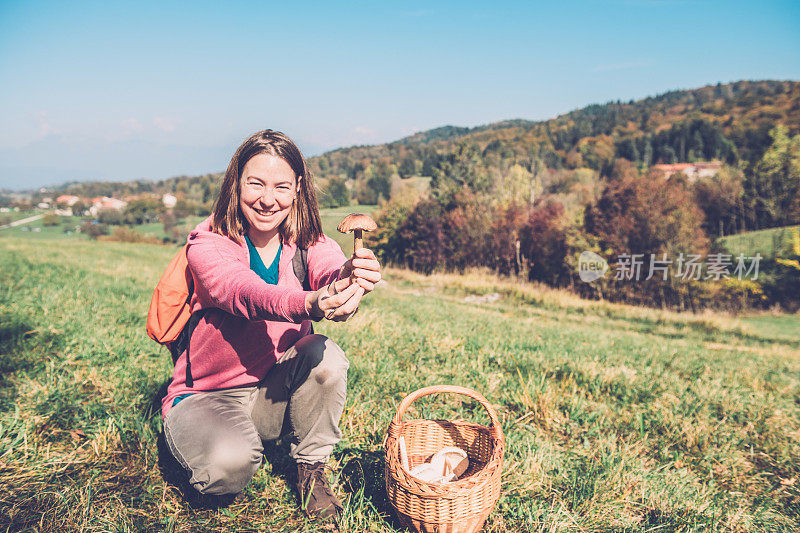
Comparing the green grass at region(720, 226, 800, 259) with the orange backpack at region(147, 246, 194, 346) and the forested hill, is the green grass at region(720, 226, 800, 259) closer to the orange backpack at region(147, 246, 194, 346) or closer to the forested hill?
the orange backpack at region(147, 246, 194, 346)

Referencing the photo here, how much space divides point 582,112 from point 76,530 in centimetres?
15787

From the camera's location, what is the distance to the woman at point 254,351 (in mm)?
1923

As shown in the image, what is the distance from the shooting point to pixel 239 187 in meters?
2.14

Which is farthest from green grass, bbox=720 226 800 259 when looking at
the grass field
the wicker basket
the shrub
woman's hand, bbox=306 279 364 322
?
the shrub

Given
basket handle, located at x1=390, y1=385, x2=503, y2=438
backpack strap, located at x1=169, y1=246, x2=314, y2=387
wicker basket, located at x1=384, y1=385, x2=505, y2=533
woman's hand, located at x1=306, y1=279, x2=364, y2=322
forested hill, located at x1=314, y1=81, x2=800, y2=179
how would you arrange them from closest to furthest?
woman's hand, located at x1=306, y1=279, x2=364, y2=322, wicker basket, located at x1=384, y1=385, x2=505, y2=533, basket handle, located at x1=390, y1=385, x2=503, y2=438, backpack strap, located at x1=169, y1=246, x2=314, y2=387, forested hill, located at x1=314, y1=81, x2=800, y2=179

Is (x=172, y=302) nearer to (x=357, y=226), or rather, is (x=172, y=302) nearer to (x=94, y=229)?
(x=357, y=226)

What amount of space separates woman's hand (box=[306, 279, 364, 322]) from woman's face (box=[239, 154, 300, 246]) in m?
0.71

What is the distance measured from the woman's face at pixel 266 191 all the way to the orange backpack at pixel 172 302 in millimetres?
401

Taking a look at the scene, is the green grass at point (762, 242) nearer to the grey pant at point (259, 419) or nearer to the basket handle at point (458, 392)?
the basket handle at point (458, 392)

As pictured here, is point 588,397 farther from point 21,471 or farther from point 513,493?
point 21,471

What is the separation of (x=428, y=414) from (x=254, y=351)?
1332 mm

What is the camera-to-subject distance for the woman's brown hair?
83.4 inches

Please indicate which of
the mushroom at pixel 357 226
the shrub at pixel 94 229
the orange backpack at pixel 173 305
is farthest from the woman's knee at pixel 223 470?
the shrub at pixel 94 229

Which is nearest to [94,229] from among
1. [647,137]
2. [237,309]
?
[237,309]
